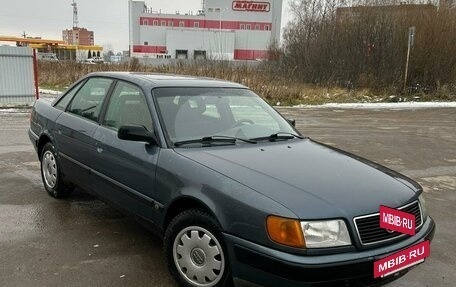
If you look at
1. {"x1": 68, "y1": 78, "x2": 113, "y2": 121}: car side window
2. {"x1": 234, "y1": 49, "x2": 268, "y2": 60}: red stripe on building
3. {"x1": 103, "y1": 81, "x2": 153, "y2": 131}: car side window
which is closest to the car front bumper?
{"x1": 103, "y1": 81, "x2": 153, "y2": 131}: car side window

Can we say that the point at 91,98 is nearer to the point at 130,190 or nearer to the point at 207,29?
the point at 130,190

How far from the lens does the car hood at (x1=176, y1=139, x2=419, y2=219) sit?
2.69 metres

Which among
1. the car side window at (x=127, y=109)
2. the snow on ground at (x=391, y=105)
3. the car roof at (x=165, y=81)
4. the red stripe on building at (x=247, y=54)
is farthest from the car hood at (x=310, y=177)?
the red stripe on building at (x=247, y=54)

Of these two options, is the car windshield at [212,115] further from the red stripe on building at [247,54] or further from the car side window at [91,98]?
the red stripe on building at [247,54]

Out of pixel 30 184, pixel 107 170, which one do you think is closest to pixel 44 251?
pixel 107 170

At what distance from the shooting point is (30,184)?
18.9ft

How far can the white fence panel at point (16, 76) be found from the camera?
45.6 feet

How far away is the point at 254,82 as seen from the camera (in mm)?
19984

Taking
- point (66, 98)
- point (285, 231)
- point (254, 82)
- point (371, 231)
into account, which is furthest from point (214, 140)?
point (254, 82)

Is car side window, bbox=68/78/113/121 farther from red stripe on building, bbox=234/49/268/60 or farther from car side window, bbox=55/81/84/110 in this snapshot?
red stripe on building, bbox=234/49/268/60

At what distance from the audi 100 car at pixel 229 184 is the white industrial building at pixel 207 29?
217ft

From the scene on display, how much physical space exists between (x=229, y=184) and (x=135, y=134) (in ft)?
3.29

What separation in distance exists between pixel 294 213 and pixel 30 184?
4.35 m

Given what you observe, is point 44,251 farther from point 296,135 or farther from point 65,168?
point 296,135
